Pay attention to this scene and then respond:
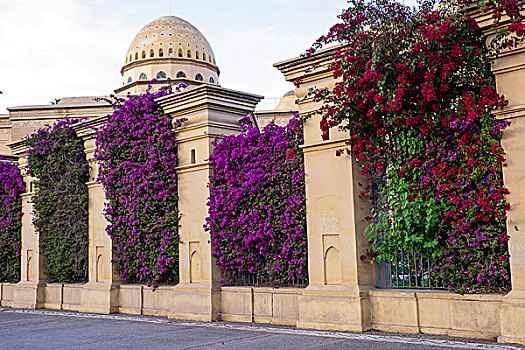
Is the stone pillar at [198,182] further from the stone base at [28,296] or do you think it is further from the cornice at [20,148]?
the cornice at [20,148]

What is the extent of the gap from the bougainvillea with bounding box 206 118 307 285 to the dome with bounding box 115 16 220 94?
4484 cm

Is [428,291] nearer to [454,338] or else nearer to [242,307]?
[454,338]

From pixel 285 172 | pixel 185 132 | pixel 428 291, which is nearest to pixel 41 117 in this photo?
pixel 185 132

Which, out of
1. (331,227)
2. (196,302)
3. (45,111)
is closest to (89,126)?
(196,302)

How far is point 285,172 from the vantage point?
897 centimetres

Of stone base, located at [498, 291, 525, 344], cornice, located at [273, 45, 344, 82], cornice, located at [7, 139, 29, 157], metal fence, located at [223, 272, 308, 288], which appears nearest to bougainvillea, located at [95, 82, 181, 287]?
metal fence, located at [223, 272, 308, 288]

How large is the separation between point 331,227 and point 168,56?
159ft

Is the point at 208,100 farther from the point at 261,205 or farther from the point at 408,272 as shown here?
the point at 408,272

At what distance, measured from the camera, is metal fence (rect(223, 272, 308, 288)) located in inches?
352

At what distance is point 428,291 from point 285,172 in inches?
113

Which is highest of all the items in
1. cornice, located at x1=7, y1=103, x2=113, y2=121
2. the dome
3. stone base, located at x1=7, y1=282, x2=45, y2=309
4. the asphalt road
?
the dome

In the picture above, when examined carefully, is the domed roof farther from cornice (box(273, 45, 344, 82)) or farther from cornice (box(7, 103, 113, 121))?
cornice (box(273, 45, 344, 82))

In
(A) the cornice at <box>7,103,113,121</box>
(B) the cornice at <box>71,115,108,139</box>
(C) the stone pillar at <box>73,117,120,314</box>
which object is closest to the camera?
(C) the stone pillar at <box>73,117,120,314</box>

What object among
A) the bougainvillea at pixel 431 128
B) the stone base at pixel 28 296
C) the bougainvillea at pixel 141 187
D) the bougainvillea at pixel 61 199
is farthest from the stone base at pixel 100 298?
the bougainvillea at pixel 431 128
